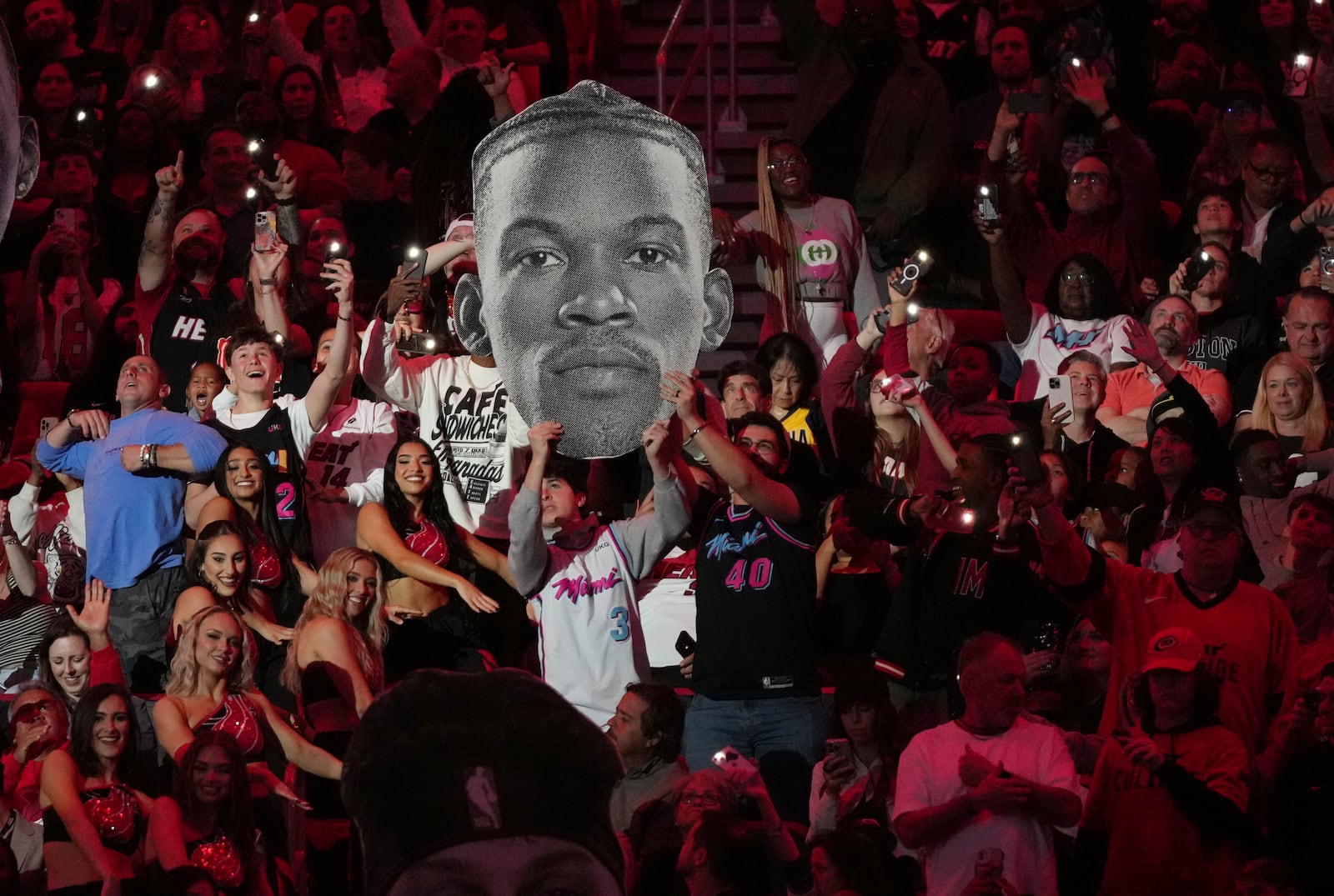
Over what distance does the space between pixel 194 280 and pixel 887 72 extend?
311cm

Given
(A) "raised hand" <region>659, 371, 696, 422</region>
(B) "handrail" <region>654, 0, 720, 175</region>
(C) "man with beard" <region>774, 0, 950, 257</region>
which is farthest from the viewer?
(B) "handrail" <region>654, 0, 720, 175</region>

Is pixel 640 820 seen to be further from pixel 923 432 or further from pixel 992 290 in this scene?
pixel 992 290

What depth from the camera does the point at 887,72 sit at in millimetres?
8969

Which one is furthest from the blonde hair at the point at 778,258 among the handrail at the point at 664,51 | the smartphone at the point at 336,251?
the smartphone at the point at 336,251

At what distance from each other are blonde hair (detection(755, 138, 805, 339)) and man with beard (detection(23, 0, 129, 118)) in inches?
124

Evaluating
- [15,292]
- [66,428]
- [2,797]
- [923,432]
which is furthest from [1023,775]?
[15,292]

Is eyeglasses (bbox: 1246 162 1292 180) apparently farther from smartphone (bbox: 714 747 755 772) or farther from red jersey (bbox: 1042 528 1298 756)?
smartphone (bbox: 714 747 755 772)

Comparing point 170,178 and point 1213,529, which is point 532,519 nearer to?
point 1213,529

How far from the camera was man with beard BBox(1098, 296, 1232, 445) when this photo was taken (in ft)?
24.1

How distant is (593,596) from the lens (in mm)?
6008

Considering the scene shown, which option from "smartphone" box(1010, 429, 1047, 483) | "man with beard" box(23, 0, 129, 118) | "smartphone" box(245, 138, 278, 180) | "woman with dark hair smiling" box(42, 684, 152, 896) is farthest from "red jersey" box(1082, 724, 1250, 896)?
"man with beard" box(23, 0, 129, 118)

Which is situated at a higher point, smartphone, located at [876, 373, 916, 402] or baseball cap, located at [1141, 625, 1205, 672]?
smartphone, located at [876, 373, 916, 402]

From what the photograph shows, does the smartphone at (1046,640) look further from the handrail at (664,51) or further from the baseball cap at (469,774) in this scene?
the handrail at (664,51)

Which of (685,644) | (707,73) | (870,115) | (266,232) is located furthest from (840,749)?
(707,73)
